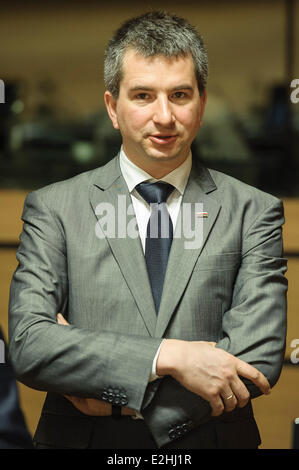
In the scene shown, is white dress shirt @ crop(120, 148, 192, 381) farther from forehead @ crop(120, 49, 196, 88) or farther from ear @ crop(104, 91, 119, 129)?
forehead @ crop(120, 49, 196, 88)

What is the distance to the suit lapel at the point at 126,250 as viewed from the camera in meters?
1.56

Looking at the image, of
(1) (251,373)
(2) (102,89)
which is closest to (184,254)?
(1) (251,373)

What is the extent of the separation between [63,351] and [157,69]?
2.33ft

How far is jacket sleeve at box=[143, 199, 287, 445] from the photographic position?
4.91ft

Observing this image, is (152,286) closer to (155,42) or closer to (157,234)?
(157,234)

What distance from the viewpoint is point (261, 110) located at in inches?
109

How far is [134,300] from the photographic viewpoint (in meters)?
1.56

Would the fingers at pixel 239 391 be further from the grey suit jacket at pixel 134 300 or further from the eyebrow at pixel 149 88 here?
the eyebrow at pixel 149 88

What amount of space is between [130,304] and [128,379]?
193 mm

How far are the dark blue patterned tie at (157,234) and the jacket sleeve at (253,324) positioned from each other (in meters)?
0.19

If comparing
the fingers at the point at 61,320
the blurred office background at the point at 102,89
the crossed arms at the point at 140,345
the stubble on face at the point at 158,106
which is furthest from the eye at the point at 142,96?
the blurred office background at the point at 102,89
